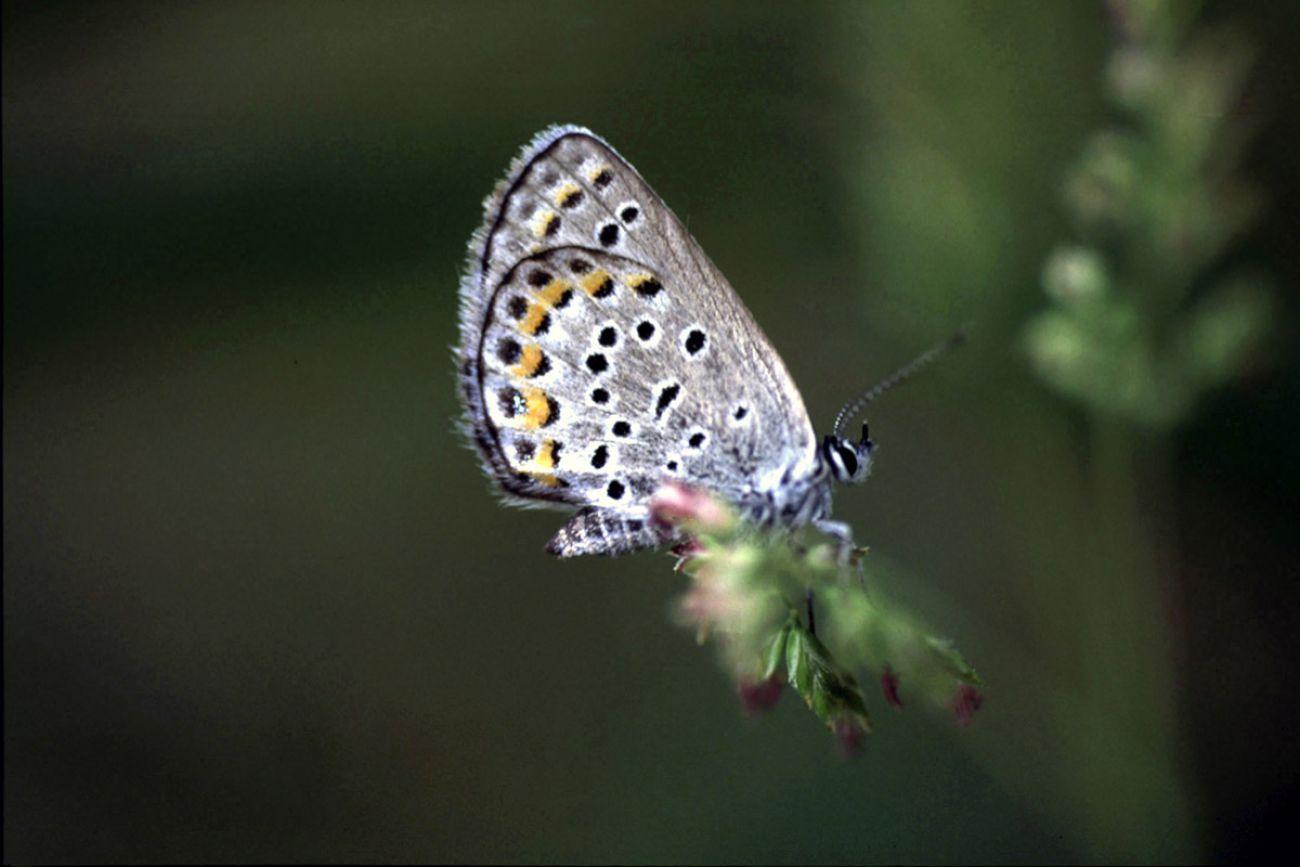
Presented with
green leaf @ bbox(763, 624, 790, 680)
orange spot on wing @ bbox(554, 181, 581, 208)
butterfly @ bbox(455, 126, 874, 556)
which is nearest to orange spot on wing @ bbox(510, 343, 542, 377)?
butterfly @ bbox(455, 126, 874, 556)

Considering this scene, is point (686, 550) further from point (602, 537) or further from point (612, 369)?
point (612, 369)

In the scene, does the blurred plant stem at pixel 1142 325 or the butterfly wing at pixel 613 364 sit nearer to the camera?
the butterfly wing at pixel 613 364

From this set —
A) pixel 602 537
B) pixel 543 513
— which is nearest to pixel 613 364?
pixel 602 537

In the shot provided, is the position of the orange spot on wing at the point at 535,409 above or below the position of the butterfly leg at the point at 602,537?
above

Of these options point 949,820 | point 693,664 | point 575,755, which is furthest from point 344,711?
point 949,820

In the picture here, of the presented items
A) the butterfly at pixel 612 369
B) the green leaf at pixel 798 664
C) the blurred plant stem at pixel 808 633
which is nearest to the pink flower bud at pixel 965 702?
the blurred plant stem at pixel 808 633

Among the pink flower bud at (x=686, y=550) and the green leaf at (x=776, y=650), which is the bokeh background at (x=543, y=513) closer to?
the pink flower bud at (x=686, y=550)

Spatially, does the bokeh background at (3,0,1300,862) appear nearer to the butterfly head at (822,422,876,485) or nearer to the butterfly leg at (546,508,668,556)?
the butterfly head at (822,422,876,485)
